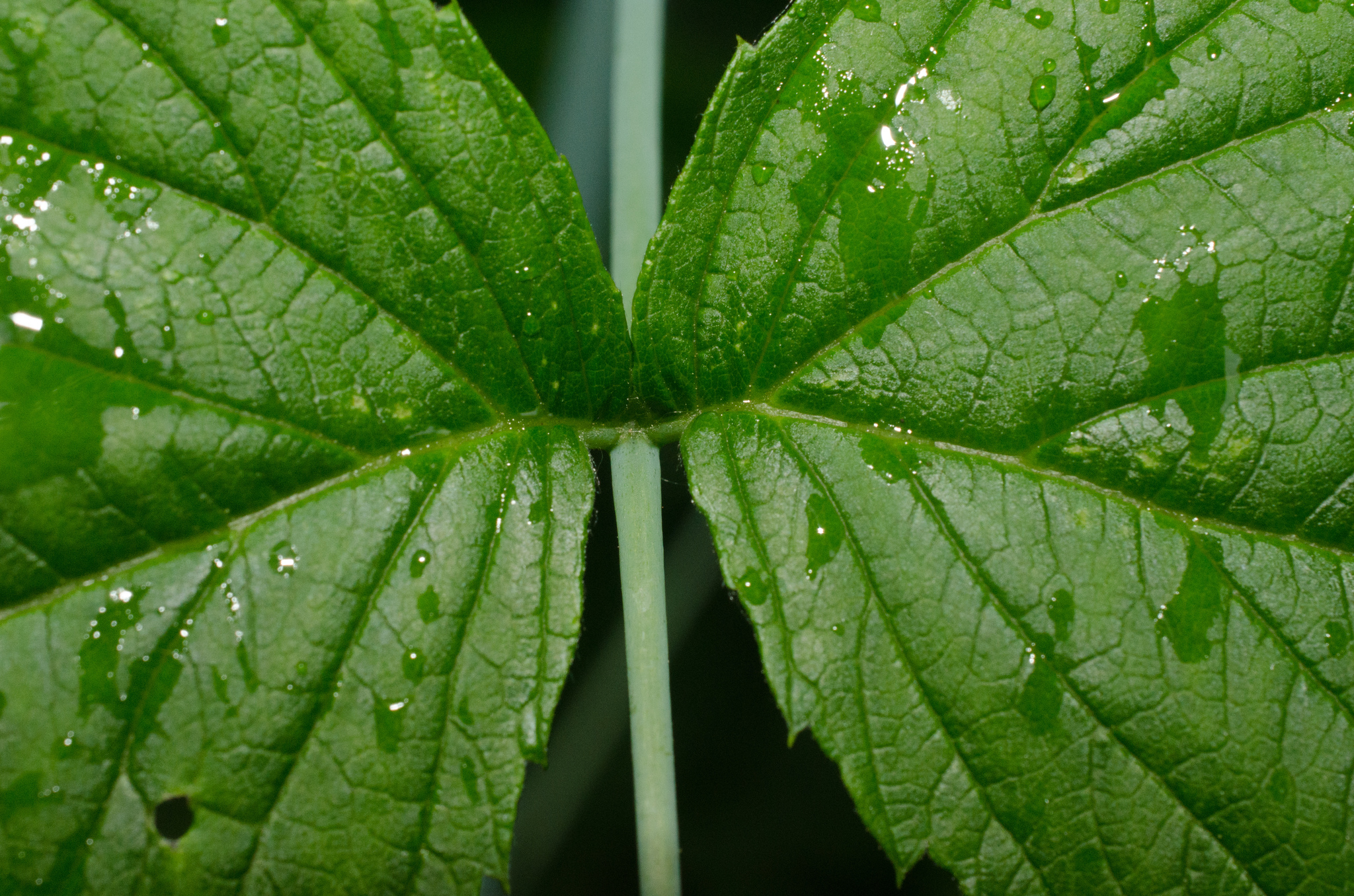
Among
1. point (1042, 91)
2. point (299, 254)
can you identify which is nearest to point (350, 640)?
point (299, 254)

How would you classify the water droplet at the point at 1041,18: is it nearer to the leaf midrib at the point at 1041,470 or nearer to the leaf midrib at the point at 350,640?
the leaf midrib at the point at 1041,470

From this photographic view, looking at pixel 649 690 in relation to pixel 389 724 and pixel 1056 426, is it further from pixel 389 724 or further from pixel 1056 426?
pixel 1056 426

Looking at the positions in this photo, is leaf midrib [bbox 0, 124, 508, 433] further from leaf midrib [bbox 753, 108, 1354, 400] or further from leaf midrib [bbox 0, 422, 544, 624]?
leaf midrib [bbox 753, 108, 1354, 400]

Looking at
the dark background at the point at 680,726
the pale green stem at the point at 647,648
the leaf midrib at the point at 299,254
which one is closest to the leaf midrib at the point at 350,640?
the leaf midrib at the point at 299,254

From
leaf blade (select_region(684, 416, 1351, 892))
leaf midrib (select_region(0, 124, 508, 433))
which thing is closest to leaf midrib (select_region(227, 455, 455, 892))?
leaf midrib (select_region(0, 124, 508, 433))

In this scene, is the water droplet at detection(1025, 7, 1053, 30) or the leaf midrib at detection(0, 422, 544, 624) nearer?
the leaf midrib at detection(0, 422, 544, 624)

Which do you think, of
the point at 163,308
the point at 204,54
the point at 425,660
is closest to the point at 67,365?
the point at 163,308
